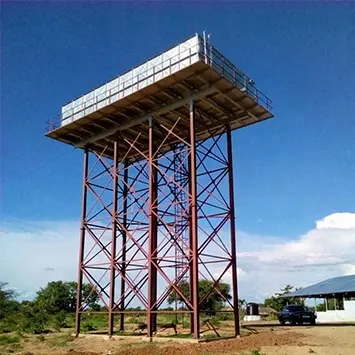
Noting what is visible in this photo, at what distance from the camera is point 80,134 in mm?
28953

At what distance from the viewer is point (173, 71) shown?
71.2 feet

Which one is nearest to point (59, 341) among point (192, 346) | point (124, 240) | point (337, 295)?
point (124, 240)

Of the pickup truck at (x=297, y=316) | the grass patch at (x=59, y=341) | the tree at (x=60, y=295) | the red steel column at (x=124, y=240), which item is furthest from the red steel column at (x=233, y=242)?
the tree at (x=60, y=295)

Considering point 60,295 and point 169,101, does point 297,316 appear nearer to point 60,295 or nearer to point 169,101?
point 169,101

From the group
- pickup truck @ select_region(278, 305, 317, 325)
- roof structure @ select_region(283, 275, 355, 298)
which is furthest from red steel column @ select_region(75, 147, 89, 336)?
roof structure @ select_region(283, 275, 355, 298)

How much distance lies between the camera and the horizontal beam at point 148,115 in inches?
892

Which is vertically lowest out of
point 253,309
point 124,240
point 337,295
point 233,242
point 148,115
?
point 253,309

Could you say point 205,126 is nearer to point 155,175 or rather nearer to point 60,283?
point 155,175

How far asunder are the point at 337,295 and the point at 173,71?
3060 cm

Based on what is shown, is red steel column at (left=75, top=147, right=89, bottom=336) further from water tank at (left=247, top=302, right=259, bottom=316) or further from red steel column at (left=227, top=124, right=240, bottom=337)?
water tank at (left=247, top=302, right=259, bottom=316)

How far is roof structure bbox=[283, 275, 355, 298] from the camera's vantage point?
39.1 meters

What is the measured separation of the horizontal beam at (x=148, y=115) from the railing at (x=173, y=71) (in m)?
1.43

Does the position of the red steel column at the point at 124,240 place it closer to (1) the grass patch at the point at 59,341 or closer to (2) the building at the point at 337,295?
(1) the grass patch at the point at 59,341

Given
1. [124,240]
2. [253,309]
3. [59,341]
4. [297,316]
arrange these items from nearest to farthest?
[59,341]
[124,240]
[297,316]
[253,309]
